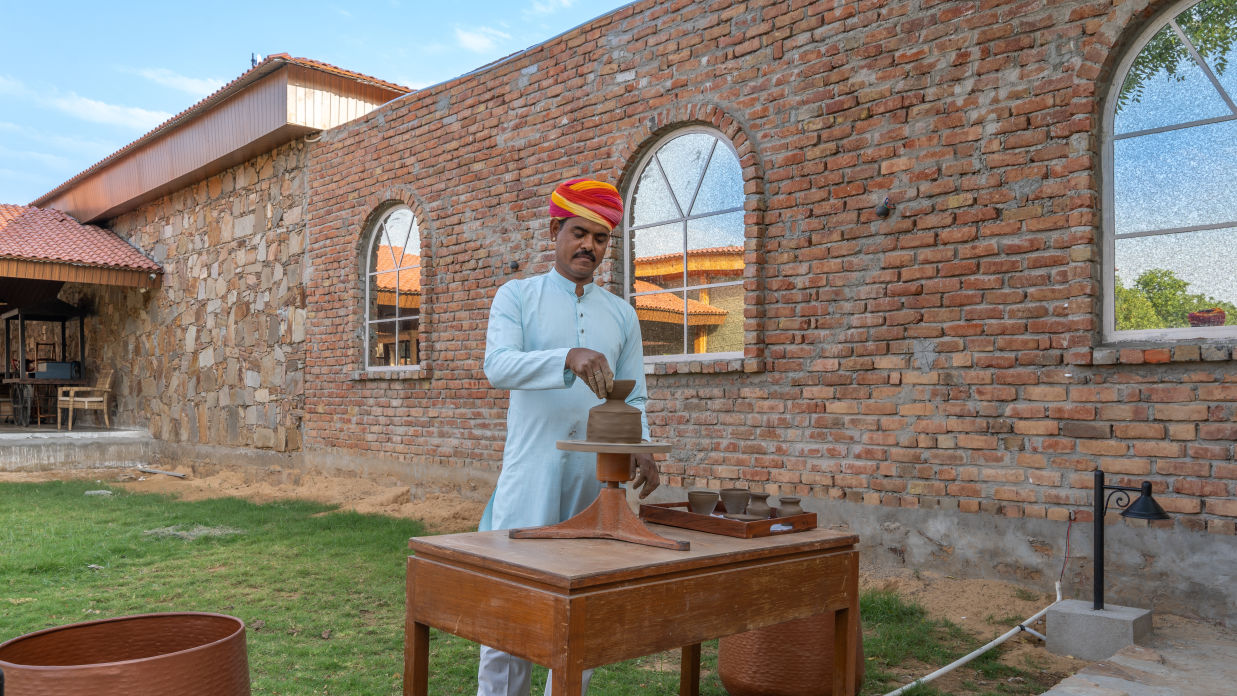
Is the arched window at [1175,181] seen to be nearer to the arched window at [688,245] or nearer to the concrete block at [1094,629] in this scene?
the concrete block at [1094,629]

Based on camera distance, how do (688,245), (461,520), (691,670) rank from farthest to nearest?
(461,520) → (688,245) → (691,670)

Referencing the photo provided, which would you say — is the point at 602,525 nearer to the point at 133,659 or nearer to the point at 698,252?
the point at 133,659

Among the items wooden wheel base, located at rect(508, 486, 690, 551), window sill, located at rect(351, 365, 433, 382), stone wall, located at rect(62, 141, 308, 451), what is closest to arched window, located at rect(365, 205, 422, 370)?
window sill, located at rect(351, 365, 433, 382)

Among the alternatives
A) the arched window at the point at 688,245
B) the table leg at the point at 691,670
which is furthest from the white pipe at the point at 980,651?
the arched window at the point at 688,245

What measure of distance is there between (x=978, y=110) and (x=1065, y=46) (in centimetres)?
51

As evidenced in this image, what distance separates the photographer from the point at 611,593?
1.88m

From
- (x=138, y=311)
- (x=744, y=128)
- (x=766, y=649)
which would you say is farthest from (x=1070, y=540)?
(x=138, y=311)

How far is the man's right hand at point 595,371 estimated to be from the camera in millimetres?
2266

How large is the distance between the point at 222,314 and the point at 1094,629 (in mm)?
11306

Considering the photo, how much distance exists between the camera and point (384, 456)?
9.18 metres

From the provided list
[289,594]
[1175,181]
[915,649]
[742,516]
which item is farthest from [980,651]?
[289,594]

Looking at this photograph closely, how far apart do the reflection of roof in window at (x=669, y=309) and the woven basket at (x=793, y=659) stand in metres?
3.32

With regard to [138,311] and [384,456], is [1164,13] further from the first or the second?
[138,311]

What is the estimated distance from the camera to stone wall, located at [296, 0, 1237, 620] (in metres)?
4.46
